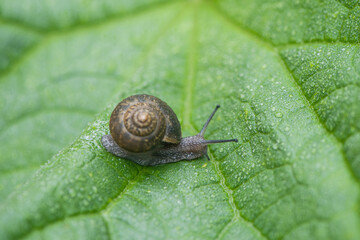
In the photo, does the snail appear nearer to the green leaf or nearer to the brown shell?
the brown shell

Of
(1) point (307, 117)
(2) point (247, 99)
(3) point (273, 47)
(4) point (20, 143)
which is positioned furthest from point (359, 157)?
(4) point (20, 143)

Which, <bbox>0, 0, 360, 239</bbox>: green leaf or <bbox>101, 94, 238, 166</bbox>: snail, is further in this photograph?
<bbox>101, 94, 238, 166</bbox>: snail

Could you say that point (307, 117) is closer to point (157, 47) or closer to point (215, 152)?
point (215, 152)

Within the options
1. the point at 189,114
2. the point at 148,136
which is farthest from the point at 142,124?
the point at 189,114

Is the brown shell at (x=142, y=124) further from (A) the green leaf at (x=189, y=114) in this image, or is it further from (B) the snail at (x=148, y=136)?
(A) the green leaf at (x=189, y=114)

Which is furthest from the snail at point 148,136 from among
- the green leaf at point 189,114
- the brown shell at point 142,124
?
the green leaf at point 189,114

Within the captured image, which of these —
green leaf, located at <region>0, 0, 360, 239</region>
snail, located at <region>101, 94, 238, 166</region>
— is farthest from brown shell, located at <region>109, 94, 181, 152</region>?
green leaf, located at <region>0, 0, 360, 239</region>
